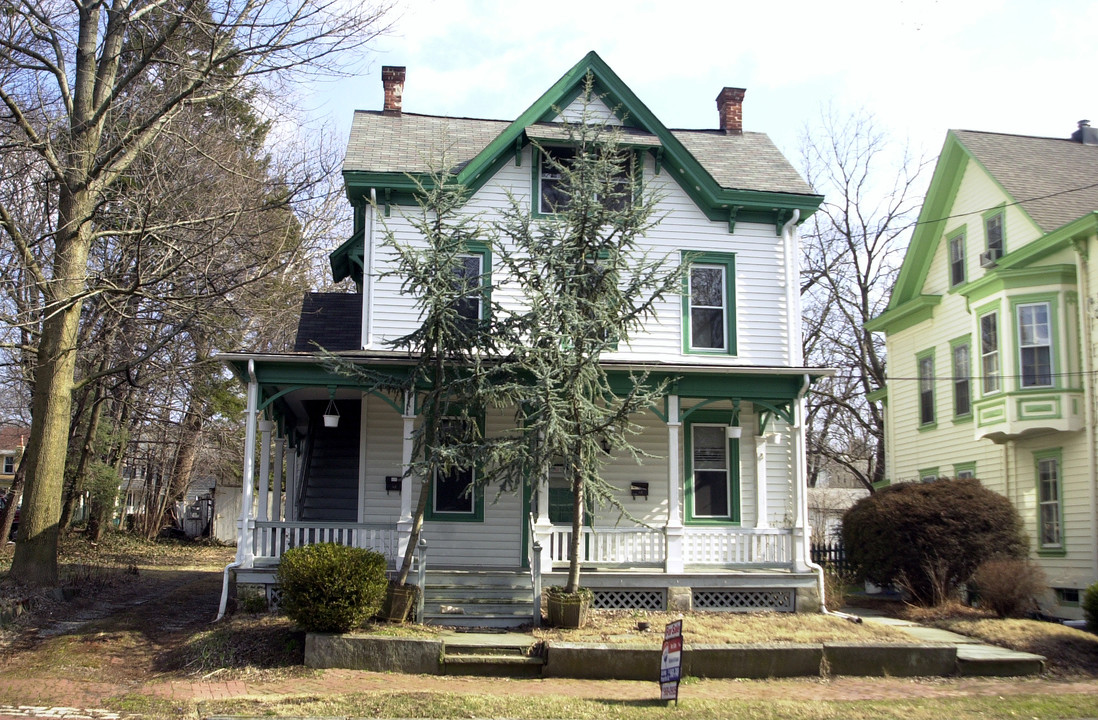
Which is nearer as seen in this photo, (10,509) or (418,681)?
(418,681)

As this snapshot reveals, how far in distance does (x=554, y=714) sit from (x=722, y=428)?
861cm

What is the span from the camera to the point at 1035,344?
63.5 ft

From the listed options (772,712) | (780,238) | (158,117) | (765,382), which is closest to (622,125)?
(780,238)

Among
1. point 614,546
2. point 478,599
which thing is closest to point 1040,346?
point 614,546

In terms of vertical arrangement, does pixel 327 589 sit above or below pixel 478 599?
above

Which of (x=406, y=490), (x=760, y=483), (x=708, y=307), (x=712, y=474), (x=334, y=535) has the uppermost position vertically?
(x=708, y=307)

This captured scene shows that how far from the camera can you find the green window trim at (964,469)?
22156 mm

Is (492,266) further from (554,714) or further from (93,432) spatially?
(93,432)

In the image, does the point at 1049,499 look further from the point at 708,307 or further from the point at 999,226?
the point at 708,307

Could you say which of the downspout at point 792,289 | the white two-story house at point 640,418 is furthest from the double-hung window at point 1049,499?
the downspout at point 792,289

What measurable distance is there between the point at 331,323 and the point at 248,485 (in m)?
4.64

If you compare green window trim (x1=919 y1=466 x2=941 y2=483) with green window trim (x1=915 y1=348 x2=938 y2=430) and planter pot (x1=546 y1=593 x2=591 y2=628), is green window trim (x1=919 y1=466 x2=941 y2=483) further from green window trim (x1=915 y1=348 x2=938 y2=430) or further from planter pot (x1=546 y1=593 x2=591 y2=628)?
planter pot (x1=546 y1=593 x2=591 y2=628)

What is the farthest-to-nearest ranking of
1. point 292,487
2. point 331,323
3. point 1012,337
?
point 1012,337, point 292,487, point 331,323

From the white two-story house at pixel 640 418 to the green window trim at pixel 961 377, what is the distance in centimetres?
695
